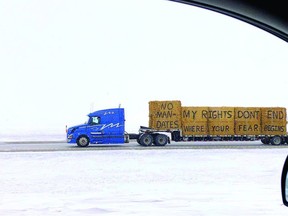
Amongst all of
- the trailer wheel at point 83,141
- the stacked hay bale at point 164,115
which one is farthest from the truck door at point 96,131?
the stacked hay bale at point 164,115

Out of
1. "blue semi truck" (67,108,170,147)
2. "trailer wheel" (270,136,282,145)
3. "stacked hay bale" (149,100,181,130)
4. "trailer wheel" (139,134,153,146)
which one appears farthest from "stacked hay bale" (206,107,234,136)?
"blue semi truck" (67,108,170,147)

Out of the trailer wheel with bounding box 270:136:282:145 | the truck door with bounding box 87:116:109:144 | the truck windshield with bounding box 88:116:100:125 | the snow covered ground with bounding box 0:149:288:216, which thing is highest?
the truck windshield with bounding box 88:116:100:125

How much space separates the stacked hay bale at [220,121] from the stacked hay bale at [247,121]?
1.13 feet

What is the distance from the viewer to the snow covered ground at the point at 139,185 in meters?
8.97

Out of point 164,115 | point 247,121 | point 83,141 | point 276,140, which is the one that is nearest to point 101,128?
point 83,141

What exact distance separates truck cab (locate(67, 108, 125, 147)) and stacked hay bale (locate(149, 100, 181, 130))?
6.13ft

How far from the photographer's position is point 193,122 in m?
27.8

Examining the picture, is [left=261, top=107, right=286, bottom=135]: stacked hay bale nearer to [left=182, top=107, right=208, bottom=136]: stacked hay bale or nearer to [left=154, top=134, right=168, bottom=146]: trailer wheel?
[left=182, top=107, right=208, bottom=136]: stacked hay bale

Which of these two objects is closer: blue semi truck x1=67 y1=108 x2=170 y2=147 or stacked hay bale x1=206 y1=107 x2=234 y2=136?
blue semi truck x1=67 y1=108 x2=170 y2=147

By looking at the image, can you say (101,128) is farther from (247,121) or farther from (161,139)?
(247,121)

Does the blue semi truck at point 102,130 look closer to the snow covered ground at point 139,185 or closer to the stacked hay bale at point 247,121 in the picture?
the snow covered ground at point 139,185

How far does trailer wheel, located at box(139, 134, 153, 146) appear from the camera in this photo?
2689 cm

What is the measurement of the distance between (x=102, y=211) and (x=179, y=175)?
6.69 meters

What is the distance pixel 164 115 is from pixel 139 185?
49.4ft
